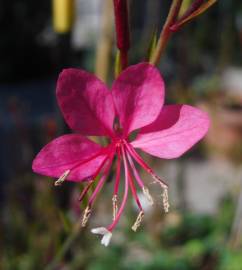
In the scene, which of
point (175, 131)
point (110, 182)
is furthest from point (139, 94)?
point (110, 182)

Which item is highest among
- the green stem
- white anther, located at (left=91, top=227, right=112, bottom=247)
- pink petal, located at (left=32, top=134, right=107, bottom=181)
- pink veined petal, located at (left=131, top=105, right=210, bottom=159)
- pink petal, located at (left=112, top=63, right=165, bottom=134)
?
the green stem

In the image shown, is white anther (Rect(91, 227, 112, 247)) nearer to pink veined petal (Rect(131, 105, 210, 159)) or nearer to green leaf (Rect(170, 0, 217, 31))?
pink veined petal (Rect(131, 105, 210, 159))

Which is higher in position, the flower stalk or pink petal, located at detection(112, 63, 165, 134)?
the flower stalk

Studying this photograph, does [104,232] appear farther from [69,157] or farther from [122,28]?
[122,28]

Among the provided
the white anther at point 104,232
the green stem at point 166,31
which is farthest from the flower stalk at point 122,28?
the white anther at point 104,232

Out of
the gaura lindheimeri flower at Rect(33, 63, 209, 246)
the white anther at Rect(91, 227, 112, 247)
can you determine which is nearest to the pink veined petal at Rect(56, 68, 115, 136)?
the gaura lindheimeri flower at Rect(33, 63, 209, 246)

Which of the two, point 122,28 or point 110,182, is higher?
point 122,28

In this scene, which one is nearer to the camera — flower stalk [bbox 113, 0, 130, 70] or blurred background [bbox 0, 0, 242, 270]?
flower stalk [bbox 113, 0, 130, 70]
